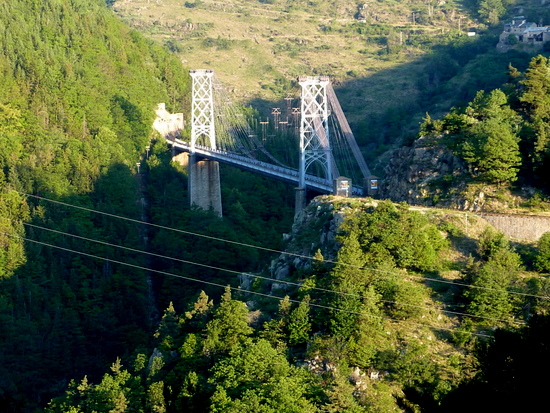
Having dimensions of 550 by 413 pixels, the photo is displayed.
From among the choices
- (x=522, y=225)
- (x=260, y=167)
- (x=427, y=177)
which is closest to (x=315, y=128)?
(x=260, y=167)

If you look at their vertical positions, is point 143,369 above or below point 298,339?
below

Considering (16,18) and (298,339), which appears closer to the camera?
(298,339)

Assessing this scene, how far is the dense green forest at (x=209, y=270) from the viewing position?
30.8 meters

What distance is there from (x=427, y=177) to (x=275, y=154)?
2995 cm

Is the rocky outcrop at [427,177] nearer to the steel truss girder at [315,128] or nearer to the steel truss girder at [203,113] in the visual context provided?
the steel truss girder at [315,128]

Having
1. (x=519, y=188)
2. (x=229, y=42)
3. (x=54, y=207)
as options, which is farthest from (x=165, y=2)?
(x=519, y=188)

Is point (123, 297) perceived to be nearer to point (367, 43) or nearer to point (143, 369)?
point (143, 369)

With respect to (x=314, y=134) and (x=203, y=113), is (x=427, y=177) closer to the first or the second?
(x=314, y=134)

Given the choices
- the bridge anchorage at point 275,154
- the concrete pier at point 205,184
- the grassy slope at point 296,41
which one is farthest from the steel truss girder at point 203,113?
the grassy slope at point 296,41

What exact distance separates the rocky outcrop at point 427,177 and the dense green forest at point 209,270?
0.68 metres

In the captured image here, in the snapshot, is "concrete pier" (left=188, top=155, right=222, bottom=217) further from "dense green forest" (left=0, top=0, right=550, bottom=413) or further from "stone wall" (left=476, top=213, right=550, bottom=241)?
"stone wall" (left=476, top=213, right=550, bottom=241)

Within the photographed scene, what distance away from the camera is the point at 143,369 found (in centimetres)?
3669

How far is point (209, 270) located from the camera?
178 feet

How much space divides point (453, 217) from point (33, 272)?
25.0 metres
